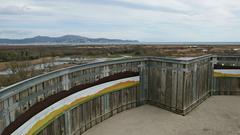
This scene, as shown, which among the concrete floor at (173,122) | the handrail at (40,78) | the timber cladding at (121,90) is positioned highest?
the handrail at (40,78)

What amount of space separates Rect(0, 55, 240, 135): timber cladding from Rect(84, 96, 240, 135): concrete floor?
38cm

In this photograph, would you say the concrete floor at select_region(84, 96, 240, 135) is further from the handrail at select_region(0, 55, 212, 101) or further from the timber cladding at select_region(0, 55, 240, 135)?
the handrail at select_region(0, 55, 212, 101)

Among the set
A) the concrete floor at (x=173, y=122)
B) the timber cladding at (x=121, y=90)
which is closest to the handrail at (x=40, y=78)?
the timber cladding at (x=121, y=90)

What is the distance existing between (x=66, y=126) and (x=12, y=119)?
A: 2125mm

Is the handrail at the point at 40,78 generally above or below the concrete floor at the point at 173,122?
above

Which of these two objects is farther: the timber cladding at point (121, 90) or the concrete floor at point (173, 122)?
the concrete floor at point (173, 122)

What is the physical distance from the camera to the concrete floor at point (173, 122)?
6773 millimetres

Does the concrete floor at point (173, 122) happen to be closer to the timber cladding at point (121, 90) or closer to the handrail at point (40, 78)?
the timber cladding at point (121, 90)

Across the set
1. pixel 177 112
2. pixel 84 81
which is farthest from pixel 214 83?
pixel 84 81

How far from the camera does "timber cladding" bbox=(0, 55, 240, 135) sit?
179 inches

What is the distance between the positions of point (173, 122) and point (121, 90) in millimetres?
2699

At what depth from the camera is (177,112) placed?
8.45 metres

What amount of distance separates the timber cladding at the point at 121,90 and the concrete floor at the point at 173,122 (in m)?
0.38

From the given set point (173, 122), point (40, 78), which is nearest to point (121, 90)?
point (173, 122)
